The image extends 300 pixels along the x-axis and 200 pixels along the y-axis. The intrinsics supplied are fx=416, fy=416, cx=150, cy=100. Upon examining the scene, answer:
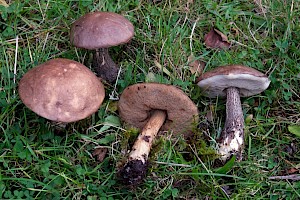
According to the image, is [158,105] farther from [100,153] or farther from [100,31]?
[100,31]

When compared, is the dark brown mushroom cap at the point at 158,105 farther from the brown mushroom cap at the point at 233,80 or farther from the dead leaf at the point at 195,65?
the dead leaf at the point at 195,65

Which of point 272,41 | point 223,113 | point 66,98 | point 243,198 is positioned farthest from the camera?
point 272,41

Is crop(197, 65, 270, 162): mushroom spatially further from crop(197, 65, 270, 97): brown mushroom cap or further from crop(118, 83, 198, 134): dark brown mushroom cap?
crop(118, 83, 198, 134): dark brown mushroom cap

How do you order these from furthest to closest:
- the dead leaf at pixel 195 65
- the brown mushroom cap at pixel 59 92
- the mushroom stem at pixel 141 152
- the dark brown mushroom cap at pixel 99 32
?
1. the dead leaf at pixel 195 65
2. the dark brown mushroom cap at pixel 99 32
3. the mushroom stem at pixel 141 152
4. the brown mushroom cap at pixel 59 92

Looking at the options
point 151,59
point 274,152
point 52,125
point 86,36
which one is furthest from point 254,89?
point 52,125


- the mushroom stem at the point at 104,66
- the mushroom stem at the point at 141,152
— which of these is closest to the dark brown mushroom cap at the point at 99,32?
the mushroom stem at the point at 104,66

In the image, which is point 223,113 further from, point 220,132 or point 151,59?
point 151,59
